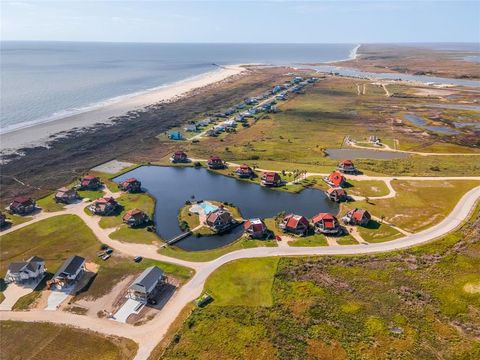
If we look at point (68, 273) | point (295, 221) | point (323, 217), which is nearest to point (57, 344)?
point (68, 273)

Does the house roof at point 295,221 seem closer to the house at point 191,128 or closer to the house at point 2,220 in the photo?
the house at point 2,220

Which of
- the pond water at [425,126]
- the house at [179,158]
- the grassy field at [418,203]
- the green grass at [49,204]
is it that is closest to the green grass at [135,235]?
the green grass at [49,204]

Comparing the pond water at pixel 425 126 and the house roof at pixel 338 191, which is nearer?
the house roof at pixel 338 191

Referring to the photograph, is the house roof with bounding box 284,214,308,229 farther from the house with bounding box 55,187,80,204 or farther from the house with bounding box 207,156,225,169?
the house with bounding box 55,187,80,204

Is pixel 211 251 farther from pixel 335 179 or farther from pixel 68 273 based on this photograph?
pixel 335 179

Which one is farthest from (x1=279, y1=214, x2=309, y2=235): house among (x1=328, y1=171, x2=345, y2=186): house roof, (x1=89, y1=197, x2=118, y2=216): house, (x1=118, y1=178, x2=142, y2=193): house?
(x1=118, y1=178, x2=142, y2=193): house

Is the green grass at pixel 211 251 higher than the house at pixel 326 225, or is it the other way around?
the house at pixel 326 225
